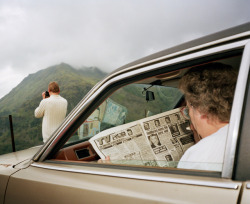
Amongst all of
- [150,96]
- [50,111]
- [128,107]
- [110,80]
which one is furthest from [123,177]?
[50,111]

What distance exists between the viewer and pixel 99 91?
4.41 feet

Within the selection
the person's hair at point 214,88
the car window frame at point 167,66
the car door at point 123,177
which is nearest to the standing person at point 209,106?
the person's hair at point 214,88

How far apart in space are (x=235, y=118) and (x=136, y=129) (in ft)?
3.11

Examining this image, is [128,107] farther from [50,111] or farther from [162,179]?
[50,111]

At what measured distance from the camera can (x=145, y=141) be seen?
172cm

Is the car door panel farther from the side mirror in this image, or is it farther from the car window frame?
the side mirror

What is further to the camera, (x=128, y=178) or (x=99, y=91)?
(x=99, y=91)

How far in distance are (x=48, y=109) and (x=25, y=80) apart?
14062 cm

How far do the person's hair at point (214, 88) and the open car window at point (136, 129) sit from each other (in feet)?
0.24

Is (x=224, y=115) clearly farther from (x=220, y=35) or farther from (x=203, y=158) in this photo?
(x=220, y=35)

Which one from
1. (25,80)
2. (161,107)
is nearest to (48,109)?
(161,107)

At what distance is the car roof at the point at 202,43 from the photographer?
0.96m

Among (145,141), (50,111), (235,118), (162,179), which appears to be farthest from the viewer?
(50,111)

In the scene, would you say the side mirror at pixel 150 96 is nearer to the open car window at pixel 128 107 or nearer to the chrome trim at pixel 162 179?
the open car window at pixel 128 107
